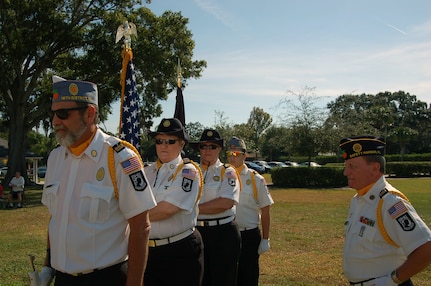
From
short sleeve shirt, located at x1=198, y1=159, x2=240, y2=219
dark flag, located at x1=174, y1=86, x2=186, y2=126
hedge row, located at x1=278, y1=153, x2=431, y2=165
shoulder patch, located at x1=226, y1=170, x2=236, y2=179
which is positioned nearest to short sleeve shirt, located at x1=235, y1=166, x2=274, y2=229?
short sleeve shirt, located at x1=198, y1=159, x2=240, y2=219

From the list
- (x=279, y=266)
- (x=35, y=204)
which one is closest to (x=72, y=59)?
(x=35, y=204)

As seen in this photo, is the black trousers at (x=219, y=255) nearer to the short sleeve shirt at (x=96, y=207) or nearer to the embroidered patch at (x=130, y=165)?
the short sleeve shirt at (x=96, y=207)

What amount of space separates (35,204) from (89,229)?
65.0 feet

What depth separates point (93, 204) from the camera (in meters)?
2.48

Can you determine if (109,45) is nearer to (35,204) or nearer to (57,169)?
(35,204)

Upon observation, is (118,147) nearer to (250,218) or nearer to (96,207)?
(96,207)

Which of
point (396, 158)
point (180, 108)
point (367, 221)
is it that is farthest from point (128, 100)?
point (396, 158)

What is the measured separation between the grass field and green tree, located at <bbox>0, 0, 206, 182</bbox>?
1172 centimetres

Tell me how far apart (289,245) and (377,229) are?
753 cm

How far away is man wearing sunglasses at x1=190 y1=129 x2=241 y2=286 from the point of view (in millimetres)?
4949

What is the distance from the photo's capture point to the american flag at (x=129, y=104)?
5730 millimetres

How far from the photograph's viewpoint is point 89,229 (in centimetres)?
248

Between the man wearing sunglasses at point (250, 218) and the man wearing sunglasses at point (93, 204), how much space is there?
345 cm

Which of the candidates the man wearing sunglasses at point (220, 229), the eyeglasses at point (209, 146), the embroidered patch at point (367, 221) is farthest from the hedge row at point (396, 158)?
the embroidered patch at point (367, 221)
